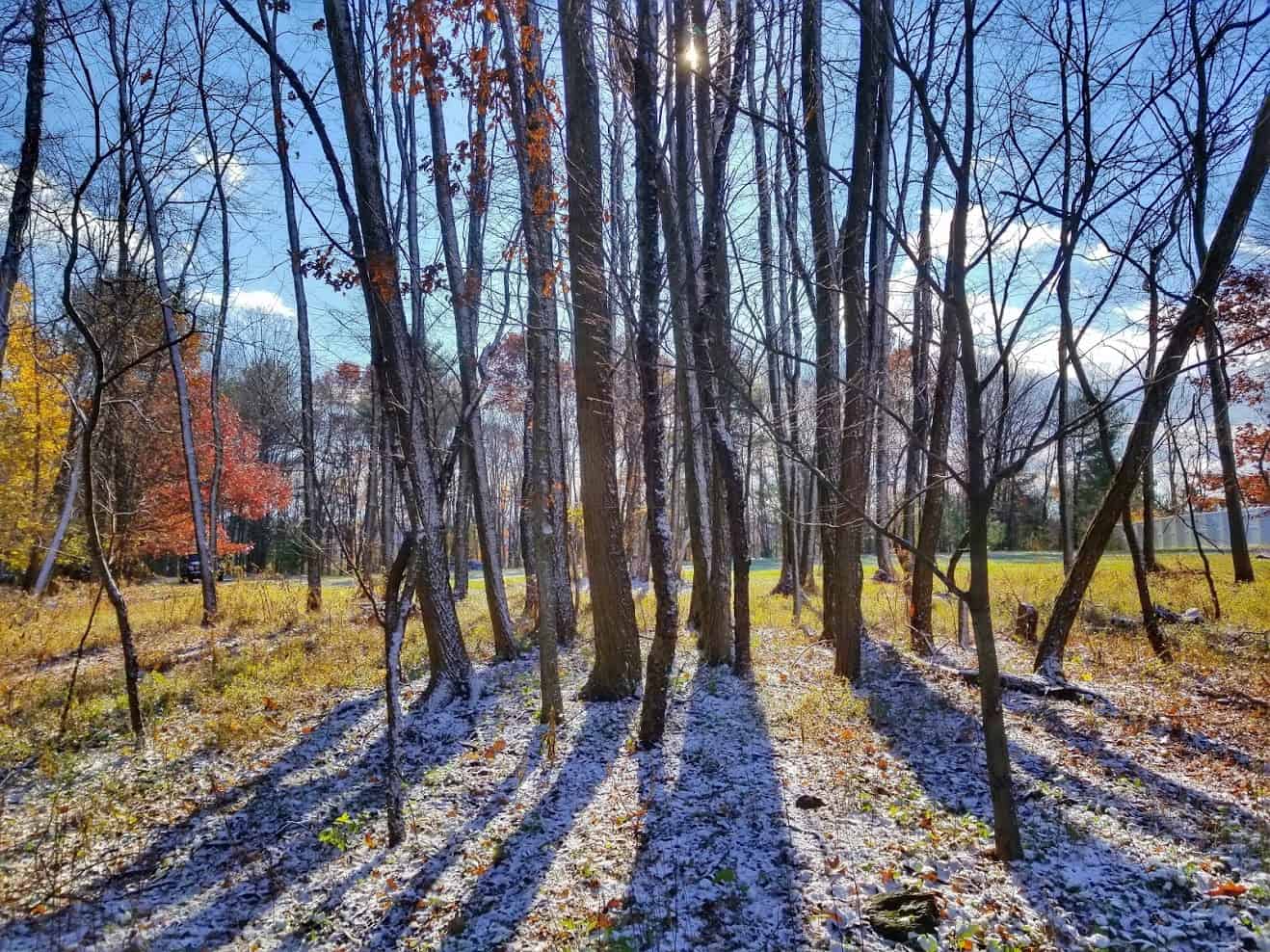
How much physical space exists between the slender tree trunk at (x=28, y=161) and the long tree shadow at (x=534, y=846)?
20.0 feet

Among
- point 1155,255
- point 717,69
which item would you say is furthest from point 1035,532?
point 717,69

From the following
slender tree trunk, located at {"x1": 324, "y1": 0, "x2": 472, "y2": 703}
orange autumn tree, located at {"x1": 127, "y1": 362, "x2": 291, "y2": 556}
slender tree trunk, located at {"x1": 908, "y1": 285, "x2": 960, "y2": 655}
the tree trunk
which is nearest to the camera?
slender tree trunk, located at {"x1": 324, "y1": 0, "x2": 472, "y2": 703}

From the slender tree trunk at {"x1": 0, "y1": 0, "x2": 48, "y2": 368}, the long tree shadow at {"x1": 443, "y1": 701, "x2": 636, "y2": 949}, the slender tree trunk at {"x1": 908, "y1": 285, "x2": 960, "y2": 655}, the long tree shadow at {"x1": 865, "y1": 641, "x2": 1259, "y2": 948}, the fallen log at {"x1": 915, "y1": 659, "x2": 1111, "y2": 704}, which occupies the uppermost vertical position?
the slender tree trunk at {"x1": 0, "y1": 0, "x2": 48, "y2": 368}

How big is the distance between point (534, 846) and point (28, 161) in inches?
282

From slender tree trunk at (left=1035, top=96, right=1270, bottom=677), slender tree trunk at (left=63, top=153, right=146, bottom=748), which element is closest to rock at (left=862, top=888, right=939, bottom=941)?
slender tree trunk at (left=1035, top=96, right=1270, bottom=677)

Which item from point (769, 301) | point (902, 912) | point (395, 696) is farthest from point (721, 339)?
point (769, 301)

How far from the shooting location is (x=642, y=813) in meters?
4.09

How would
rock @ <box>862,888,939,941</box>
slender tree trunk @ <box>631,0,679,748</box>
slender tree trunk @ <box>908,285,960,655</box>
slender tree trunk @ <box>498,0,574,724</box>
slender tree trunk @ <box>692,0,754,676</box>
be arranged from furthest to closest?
1. slender tree trunk @ <box>908,285,960,655</box>
2. slender tree trunk @ <box>498,0,574,724</box>
3. slender tree trunk @ <box>692,0,754,676</box>
4. slender tree trunk @ <box>631,0,679,748</box>
5. rock @ <box>862,888,939,941</box>

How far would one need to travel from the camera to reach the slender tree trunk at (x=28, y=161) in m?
5.38

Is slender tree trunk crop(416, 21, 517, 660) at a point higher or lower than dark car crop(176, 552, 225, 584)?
higher

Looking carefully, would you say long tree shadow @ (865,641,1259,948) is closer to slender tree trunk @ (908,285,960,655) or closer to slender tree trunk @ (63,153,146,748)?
slender tree trunk @ (908,285,960,655)

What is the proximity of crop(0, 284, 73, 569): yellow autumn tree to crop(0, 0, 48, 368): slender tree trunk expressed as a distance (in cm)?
1021

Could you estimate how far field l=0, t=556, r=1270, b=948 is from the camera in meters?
3.01

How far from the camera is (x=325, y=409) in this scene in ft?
83.8
